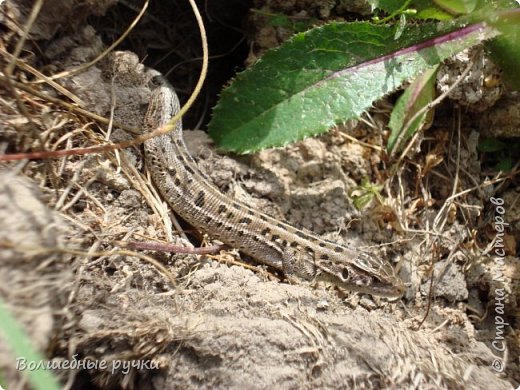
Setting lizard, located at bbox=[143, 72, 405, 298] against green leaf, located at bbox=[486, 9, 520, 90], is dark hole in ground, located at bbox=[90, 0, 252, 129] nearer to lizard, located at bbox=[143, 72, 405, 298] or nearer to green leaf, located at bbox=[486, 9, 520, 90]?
lizard, located at bbox=[143, 72, 405, 298]

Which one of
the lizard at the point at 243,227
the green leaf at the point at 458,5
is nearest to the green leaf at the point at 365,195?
the lizard at the point at 243,227

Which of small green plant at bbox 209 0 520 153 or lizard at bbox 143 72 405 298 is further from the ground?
small green plant at bbox 209 0 520 153

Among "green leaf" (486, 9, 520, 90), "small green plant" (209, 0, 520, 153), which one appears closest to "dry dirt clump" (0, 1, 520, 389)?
"small green plant" (209, 0, 520, 153)

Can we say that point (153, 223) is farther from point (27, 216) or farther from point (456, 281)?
point (456, 281)

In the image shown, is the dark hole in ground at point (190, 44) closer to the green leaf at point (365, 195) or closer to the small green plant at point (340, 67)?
the small green plant at point (340, 67)

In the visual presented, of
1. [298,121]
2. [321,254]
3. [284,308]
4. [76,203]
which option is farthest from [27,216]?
[321,254]

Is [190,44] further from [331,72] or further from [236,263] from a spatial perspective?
[236,263]

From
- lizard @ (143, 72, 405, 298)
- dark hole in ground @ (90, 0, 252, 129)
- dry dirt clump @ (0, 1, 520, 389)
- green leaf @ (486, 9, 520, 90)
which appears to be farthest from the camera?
dark hole in ground @ (90, 0, 252, 129)
